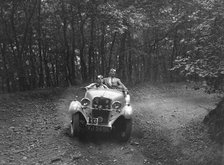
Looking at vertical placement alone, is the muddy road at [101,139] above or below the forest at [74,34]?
below

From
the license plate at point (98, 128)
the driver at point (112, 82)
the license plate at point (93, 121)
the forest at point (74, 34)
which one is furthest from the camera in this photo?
the forest at point (74, 34)

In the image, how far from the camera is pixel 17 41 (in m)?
17.2

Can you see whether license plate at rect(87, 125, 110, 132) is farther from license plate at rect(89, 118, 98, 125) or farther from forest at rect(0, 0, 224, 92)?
forest at rect(0, 0, 224, 92)

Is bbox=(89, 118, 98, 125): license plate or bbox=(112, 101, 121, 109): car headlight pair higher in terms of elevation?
bbox=(112, 101, 121, 109): car headlight pair

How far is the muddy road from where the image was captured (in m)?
8.24

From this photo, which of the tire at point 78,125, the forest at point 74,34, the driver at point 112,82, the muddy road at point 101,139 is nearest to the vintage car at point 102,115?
the tire at point 78,125

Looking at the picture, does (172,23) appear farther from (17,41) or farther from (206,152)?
(206,152)

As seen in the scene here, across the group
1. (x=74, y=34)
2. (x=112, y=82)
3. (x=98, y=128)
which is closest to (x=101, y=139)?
(x=98, y=128)

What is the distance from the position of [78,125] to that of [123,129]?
4.30ft

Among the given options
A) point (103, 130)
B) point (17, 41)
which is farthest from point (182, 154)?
point (17, 41)

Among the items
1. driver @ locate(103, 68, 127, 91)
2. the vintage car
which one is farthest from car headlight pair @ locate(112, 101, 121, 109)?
driver @ locate(103, 68, 127, 91)

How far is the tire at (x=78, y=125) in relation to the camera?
29.9ft

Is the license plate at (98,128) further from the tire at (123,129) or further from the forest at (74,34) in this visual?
the forest at (74,34)

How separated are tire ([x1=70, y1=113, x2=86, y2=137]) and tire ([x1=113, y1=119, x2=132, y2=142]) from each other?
3.15 ft
